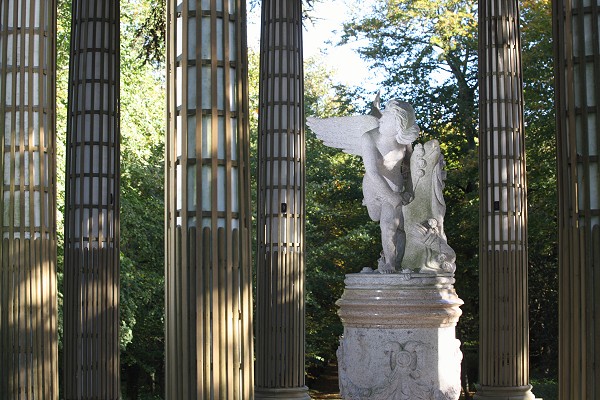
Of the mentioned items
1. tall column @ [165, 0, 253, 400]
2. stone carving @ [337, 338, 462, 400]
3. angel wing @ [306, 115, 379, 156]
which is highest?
angel wing @ [306, 115, 379, 156]

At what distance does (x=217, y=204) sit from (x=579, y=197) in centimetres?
277

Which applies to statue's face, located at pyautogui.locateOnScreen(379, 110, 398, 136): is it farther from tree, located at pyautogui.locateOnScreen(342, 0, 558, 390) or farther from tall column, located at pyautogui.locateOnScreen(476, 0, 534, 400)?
tree, located at pyautogui.locateOnScreen(342, 0, 558, 390)

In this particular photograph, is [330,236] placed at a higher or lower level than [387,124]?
lower

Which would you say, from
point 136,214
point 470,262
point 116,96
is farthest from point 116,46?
point 470,262

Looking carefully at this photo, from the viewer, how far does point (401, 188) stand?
14852 millimetres

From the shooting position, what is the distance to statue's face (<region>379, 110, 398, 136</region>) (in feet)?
48.3

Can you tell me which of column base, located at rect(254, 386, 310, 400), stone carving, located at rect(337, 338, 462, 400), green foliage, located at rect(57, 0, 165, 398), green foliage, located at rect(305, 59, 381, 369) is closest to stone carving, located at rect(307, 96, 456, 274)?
stone carving, located at rect(337, 338, 462, 400)

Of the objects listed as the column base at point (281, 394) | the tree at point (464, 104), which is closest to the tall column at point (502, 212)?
the column base at point (281, 394)

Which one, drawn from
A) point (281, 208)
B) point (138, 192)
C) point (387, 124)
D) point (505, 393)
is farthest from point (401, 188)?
point (138, 192)

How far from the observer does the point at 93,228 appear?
555 inches

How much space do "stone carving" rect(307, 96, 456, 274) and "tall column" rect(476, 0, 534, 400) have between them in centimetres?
274

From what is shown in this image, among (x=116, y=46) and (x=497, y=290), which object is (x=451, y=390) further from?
(x=116, y=46)

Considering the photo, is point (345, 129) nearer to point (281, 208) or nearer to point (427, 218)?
point (427, 218)

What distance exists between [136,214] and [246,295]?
641 inches
